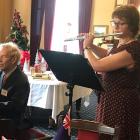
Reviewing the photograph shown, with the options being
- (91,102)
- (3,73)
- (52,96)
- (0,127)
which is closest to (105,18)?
(91,102)

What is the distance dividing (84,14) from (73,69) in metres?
3.35

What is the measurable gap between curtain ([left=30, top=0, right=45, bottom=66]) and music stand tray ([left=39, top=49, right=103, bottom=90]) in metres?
3.04

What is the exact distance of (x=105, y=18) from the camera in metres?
5.14

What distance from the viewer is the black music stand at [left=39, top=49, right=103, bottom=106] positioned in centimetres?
185

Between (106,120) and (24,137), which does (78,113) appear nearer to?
(24,137)

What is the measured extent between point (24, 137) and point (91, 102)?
2570 millimetres

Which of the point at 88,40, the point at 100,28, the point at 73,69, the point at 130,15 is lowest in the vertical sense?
the point at 73,69

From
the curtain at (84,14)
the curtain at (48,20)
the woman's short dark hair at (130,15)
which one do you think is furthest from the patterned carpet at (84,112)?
the woman's short dark hair at (130,15)

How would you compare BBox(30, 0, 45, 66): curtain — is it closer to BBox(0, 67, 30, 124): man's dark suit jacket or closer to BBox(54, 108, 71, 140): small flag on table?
BBox(0, 67, 30, 124): man's dark suit jacket

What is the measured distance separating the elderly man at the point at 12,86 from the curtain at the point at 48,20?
101 inches

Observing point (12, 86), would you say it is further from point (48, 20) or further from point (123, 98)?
point (48, 20)

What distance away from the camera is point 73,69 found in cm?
196

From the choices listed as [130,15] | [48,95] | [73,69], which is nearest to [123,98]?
[73,69]

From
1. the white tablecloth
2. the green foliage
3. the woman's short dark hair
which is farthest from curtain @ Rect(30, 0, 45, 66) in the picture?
the woman's short dark hair
